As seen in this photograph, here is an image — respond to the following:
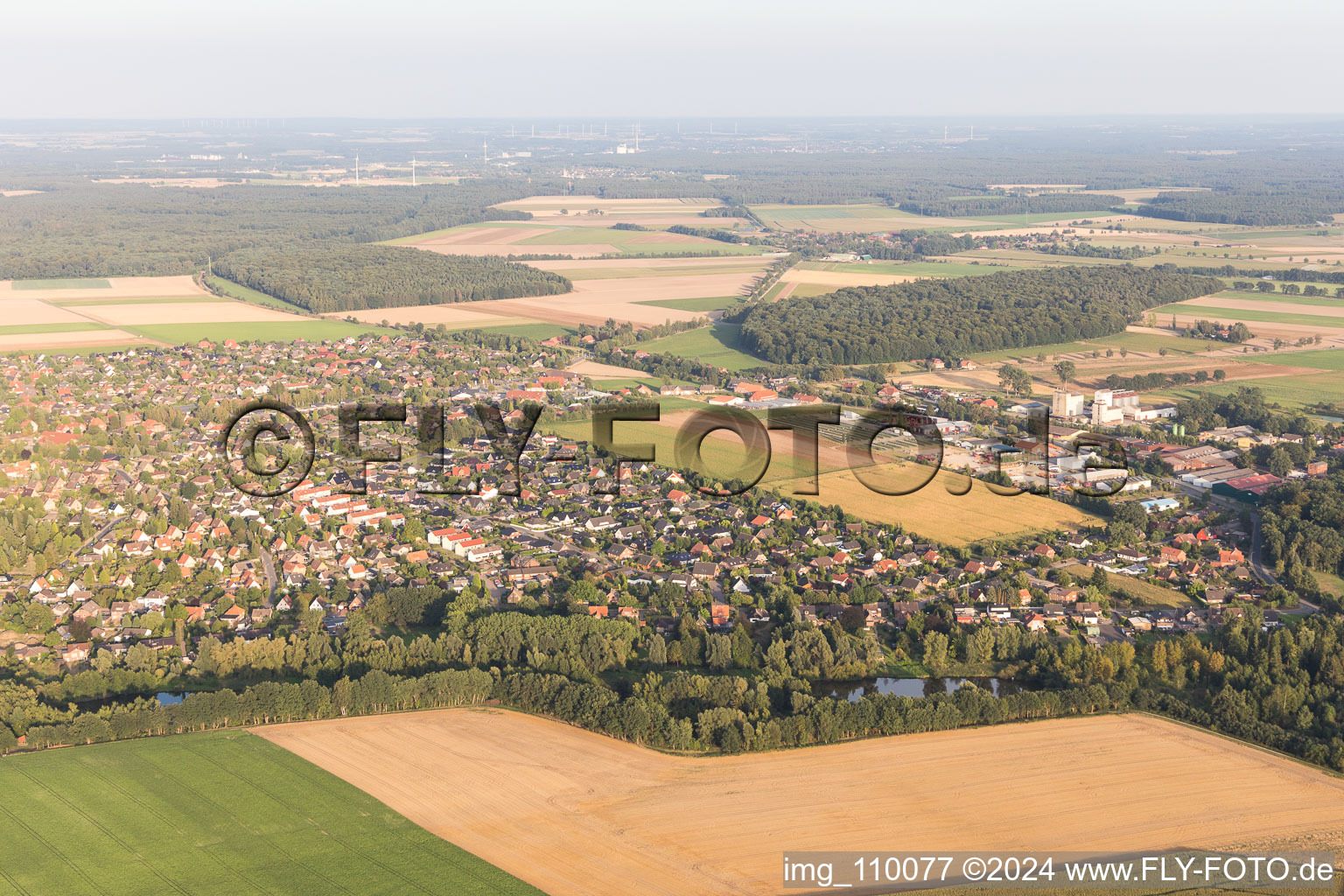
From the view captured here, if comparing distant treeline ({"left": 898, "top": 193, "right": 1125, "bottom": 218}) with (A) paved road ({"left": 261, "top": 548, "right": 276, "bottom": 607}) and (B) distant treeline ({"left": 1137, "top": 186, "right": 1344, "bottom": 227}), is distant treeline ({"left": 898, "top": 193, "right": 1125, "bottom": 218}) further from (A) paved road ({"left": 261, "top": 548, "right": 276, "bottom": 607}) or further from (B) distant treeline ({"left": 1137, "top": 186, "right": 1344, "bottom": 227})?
(A) paved road ({"left": 261, "top": 548, "right": 276, "bottom": 607})

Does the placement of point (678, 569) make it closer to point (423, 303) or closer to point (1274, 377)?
point (1274, 377)

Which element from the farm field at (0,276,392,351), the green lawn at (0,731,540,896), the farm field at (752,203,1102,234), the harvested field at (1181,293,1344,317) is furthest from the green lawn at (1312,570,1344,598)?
the farm field at (752,203,1102,234)

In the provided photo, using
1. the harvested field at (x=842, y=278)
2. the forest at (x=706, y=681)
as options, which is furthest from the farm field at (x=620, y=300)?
the forest at (x=706, y=681)

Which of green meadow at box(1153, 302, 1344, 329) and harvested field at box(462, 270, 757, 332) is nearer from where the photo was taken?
green meadow at box(1153, 302, 1344, 329)

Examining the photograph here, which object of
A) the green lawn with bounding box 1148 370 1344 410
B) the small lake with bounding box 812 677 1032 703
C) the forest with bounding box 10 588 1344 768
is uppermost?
the green lawn with bounding box 1148 370 1344 410

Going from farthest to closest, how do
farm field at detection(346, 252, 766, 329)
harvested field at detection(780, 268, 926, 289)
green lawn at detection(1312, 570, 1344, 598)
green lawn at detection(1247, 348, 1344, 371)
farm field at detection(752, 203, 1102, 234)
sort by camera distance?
farm field at detection(752, 203, 1102, 234) < harvested field at detection(780, 268, 926, 289) < farm field at detection(346, 252, 766, 329) < green lawn at detection(1247, 348, 1344, 371) < green lawn at detection(1312, 570, 1344, 598)

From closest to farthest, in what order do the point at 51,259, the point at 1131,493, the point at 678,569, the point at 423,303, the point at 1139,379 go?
the point at 678,569, the point at 1131,493, the point at 1139,379, the point at 423,303, the point at 51,259

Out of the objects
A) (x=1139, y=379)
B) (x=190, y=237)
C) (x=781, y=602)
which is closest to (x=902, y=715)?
(x=781, y=602)
